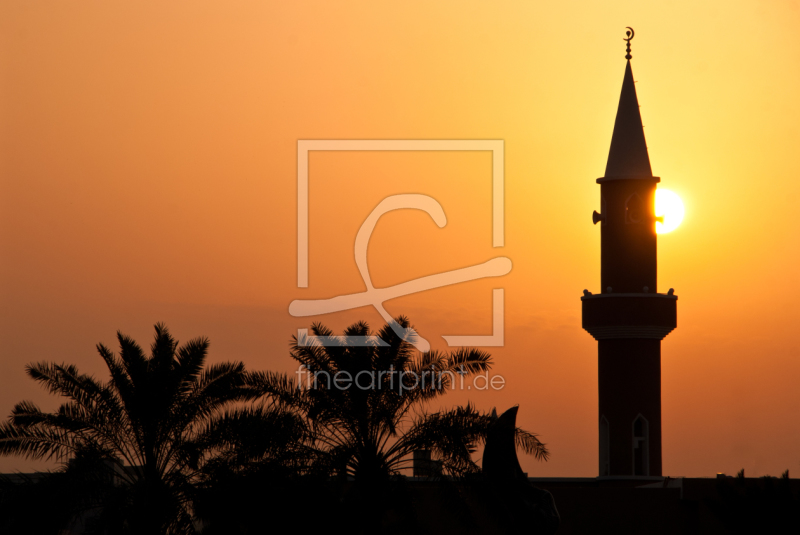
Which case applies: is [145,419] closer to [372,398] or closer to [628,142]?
[372,398]

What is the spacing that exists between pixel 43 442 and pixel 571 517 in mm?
13960

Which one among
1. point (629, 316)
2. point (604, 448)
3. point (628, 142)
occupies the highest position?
point (628, 142)

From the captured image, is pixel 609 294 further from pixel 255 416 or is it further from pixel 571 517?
pixel 255 416

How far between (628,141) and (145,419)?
20675 millimetres

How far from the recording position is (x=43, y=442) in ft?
75.8

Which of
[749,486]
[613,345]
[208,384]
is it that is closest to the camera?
[208,384]

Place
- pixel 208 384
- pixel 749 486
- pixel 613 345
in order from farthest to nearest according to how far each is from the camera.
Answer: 1. pixel 613 345
2. pixel 749 486
3. pixel 208 384

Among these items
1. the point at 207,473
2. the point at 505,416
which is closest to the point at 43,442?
the point at 207,473

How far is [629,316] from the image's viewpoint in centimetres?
3691

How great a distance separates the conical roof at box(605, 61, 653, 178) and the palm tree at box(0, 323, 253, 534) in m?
18.0

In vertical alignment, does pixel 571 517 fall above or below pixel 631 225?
below

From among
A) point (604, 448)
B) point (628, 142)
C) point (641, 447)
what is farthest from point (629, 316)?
point (628, 142)

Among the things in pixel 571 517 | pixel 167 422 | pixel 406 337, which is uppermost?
pixel 406 337

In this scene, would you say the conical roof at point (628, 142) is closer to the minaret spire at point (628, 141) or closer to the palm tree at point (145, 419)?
the minaret spire at point (628, 141)
